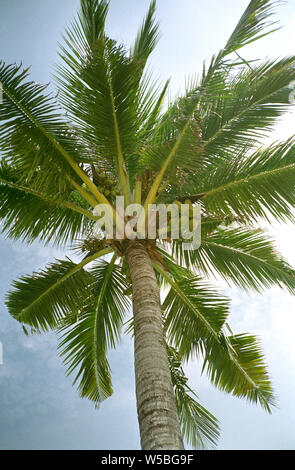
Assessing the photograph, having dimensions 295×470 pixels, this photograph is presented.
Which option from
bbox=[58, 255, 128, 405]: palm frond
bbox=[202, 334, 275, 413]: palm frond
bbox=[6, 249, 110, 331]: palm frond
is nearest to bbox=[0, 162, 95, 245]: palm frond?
bbox=[6, 249, 110, 331]: palm frond

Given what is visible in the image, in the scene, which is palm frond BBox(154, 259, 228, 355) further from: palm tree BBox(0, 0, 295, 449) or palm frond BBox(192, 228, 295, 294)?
palm frond BBox(192, 228, 295, 294)

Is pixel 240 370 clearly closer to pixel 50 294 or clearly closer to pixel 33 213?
pixel 50 294

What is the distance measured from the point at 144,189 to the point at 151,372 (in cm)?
310

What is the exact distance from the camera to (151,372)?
350 centimetres

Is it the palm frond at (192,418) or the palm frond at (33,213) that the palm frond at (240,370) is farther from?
the palm frond at (33,213)

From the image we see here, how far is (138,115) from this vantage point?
5.48 metres

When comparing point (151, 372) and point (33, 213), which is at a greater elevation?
point (33, 213)

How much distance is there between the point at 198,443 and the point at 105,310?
2.49m

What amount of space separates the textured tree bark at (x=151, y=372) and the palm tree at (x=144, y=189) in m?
0.04

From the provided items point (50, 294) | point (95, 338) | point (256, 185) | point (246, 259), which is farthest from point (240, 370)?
point (50, 294)

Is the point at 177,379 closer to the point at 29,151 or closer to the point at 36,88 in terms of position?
the point at 29,151

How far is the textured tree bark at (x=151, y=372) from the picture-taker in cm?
296
